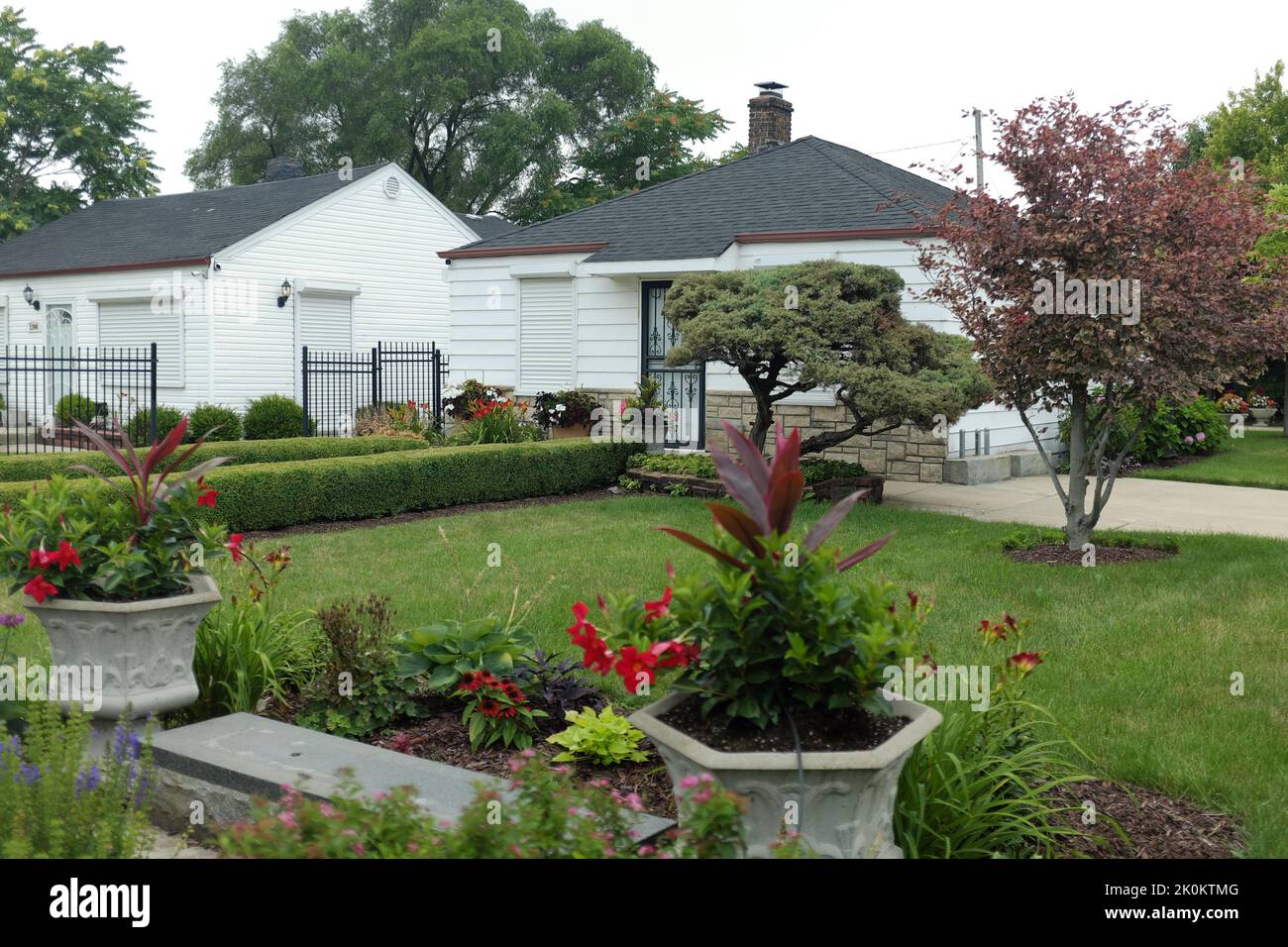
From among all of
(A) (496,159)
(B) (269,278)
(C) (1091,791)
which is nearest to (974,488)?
(C) (1091,791)

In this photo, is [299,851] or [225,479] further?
[225,479]

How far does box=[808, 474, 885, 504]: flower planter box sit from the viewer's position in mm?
12297

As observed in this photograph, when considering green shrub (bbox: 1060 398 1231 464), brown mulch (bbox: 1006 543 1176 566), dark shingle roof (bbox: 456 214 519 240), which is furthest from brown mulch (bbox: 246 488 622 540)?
dark shingle roof (bbox: 456 214 519 240)

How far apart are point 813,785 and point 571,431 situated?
1353 centimetres

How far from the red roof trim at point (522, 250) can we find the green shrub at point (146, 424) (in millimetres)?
4916

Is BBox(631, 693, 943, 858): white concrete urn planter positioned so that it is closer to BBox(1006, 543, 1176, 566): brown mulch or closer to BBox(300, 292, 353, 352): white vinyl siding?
BBox(1006, 543, 1176, 566): brown mulch

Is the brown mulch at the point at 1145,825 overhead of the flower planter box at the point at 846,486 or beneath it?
beneath

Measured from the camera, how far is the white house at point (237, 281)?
2109 centimetres

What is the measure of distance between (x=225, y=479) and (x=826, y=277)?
6.20 m

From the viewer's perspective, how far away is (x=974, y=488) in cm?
1380

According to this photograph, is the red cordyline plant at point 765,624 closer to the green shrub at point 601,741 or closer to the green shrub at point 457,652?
the green shrub at point 601,741

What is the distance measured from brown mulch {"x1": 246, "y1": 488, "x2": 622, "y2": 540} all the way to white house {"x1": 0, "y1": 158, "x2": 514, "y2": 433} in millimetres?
9821

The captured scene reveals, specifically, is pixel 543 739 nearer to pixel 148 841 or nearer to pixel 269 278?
pixel 148 841

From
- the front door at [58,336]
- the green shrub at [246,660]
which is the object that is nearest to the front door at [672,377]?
the green shrub at [246,660]
